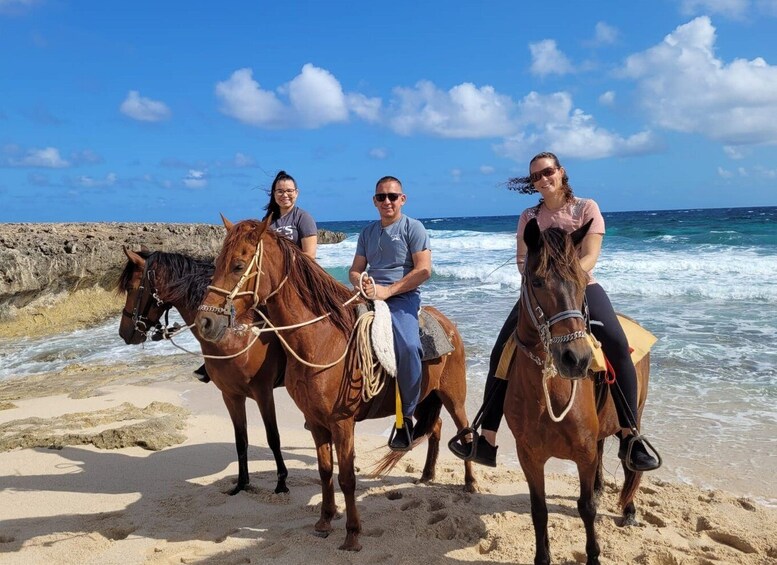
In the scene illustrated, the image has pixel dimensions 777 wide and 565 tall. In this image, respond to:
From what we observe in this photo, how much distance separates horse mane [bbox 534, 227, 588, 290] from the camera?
7.59 feet

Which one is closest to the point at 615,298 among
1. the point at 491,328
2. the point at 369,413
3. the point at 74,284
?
the point at 491,328

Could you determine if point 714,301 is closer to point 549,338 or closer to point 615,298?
point 615,298

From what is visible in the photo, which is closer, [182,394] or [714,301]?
[182,394]

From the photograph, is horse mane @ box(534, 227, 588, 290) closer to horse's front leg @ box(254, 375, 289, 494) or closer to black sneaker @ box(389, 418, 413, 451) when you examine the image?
black sneaker @ box(389, 418, 413, 451)

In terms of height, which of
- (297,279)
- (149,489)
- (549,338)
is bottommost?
(149,489)

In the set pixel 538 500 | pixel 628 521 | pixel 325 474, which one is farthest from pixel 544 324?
pixel 628 521

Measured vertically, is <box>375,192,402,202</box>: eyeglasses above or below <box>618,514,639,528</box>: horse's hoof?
above

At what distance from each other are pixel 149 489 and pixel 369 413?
2.11 metres

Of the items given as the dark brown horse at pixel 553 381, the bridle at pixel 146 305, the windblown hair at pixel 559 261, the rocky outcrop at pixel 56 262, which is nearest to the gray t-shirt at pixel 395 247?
the dark brown horse at pixel 553 381

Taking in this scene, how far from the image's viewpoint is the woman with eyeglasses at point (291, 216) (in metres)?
4.45

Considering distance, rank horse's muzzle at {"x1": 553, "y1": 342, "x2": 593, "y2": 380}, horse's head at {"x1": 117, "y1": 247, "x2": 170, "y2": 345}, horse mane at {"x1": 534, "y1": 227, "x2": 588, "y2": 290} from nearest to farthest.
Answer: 1. horse's muzzle at {"x1": 553, "y1": 342, "x2": 593, "y2": 380}
2. horse mane at {"x1": 534, "y1": 227, "x2": 588, "y2": 290}
3. horse's head at {"x1": 117, "y1": 247, "x2": 170, "y2": 345}

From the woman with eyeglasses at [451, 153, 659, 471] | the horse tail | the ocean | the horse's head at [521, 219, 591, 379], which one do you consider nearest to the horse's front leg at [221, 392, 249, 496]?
the horse tail

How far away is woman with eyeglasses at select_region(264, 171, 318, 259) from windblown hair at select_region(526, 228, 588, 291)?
2.37 meters

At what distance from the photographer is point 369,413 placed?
3482 mm
